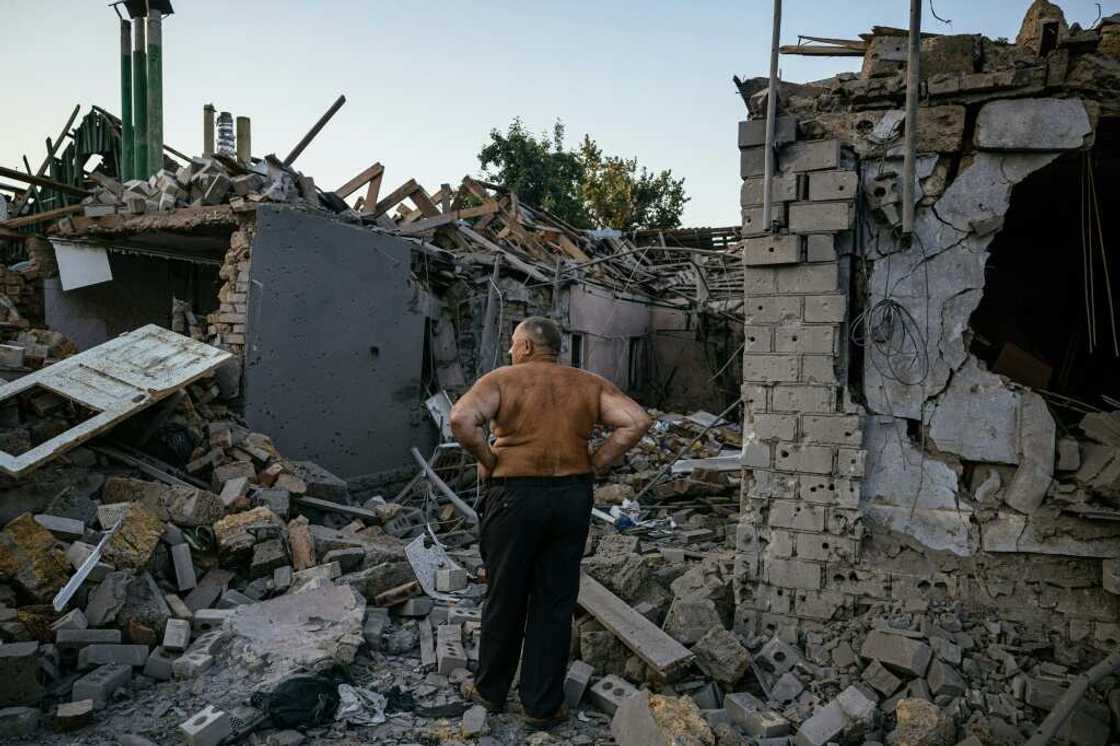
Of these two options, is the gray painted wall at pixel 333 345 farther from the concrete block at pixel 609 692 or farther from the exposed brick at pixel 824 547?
the exposed brick at pixel 824 547

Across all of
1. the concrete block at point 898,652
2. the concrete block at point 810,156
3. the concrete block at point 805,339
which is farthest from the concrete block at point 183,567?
the concrete block at point 810,156

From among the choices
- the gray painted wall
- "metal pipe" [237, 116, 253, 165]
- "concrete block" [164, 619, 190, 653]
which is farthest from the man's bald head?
"metal pipe" [237, 116, 253, 165]

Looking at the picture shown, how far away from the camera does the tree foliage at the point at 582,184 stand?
2288cm

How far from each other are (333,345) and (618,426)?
208 inches

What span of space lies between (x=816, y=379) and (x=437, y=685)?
2798 millimetres

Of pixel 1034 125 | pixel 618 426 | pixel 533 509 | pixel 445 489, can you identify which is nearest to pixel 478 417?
pixel 533 509

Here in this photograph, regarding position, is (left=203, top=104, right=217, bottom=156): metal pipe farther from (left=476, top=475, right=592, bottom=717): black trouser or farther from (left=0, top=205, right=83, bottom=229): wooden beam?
(left=476, top=475, right=592, bottom=717): black trouser

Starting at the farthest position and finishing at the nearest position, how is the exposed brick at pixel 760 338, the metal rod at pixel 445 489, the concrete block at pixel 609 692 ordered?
the metal rod at pixel 445 489 < the exposed brick at pixel 760 338 < the concrete block at pixel 609 692

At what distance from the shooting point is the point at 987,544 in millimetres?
4055

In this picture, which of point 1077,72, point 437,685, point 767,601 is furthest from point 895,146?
point 437,685

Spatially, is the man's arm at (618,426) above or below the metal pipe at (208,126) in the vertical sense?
below

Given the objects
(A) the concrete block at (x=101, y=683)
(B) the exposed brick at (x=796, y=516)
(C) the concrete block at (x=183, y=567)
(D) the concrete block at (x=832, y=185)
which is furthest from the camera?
(C) the concrete block at (x=183, y=567)

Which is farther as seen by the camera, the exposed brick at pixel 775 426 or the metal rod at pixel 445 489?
the metal rod at pixel 445 489

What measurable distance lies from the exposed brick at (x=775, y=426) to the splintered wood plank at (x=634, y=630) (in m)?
1.33
